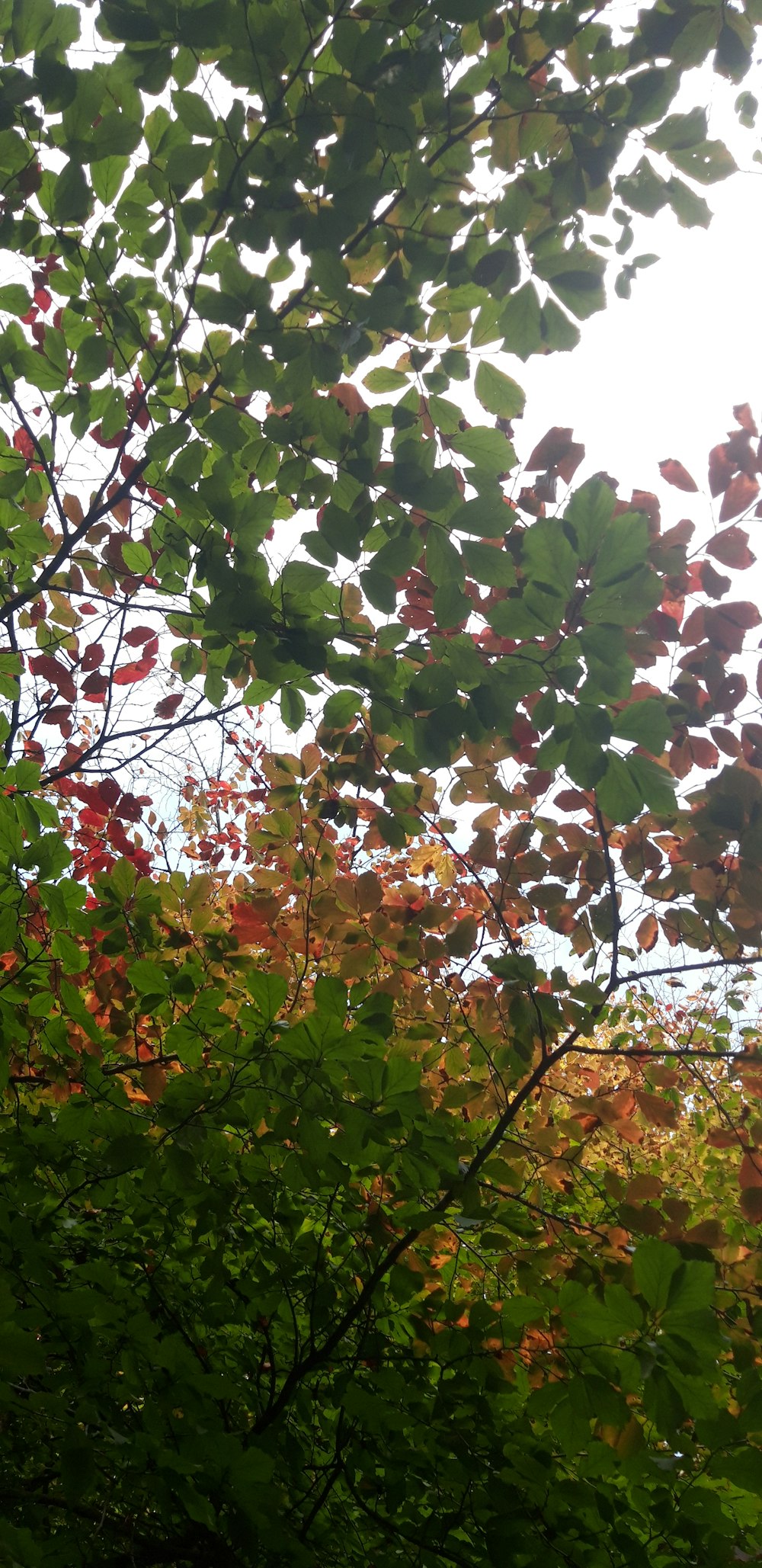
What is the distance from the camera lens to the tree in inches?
54.4

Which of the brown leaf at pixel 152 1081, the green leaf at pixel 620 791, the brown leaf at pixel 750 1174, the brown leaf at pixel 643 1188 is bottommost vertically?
the brown leaf at pixel 152 1081

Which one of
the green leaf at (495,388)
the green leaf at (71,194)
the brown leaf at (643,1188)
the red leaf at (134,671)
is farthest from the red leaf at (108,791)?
the brown leaf at (643,1188)

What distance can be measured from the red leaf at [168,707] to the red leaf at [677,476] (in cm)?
204

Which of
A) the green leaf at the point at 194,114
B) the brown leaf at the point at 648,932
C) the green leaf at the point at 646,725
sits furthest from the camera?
the brown leaf at the point at 648,932

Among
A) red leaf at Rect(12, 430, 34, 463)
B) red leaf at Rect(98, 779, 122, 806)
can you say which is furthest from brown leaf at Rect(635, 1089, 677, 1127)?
red leaf at Rect(12, 430, 34, 463)

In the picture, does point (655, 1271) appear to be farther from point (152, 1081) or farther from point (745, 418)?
point (745, 418)

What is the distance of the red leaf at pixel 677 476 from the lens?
1768mm

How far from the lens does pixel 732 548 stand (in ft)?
5.78

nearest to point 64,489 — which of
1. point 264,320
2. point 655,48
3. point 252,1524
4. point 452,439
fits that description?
point 264,320

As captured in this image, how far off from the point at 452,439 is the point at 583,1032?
4.43ft

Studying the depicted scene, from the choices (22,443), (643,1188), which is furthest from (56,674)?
(643,1188)

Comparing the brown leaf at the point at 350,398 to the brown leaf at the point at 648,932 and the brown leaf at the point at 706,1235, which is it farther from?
the brown leaf at the point at 706,1235

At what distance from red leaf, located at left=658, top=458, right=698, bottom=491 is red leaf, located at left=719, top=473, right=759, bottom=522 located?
0.23ft

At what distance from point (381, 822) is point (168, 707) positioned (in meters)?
1.43
